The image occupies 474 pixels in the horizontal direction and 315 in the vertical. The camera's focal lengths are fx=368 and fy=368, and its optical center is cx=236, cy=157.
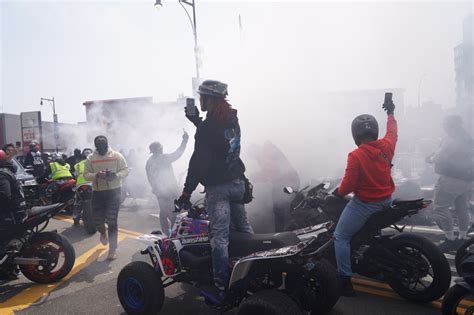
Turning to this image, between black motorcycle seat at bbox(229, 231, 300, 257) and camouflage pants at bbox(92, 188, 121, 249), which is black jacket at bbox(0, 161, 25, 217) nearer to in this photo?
camouflage pants at bbox(92, 188, 121, 249)

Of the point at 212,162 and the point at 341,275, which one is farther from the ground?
the point at 212,162

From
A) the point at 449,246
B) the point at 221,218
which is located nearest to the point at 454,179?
the point at 449,246

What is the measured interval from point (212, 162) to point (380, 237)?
2.12 meters

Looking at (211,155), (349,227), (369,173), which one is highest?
(211,155)

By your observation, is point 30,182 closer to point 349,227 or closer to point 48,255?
point 48,255

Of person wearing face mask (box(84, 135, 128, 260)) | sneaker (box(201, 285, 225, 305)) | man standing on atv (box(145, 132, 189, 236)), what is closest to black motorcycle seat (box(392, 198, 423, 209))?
sneaker (box(201, 285, 225, 305))

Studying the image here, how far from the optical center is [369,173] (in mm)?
3869

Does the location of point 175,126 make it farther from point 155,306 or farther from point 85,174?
point 155,306

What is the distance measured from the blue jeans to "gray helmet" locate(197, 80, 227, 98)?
1855mm

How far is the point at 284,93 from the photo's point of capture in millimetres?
9914

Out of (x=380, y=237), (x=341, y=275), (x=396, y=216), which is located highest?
(x=396, y=216)

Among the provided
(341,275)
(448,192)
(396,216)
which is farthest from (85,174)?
(448,192)

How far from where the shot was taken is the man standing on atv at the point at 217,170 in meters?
3.34

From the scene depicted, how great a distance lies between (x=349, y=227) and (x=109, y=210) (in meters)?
3.98
